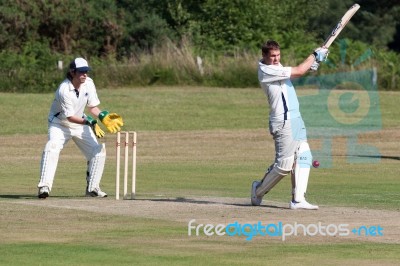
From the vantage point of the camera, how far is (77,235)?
37.9ft

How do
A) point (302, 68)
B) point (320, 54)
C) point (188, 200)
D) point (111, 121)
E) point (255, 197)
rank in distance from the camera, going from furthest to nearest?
point (111, 121)
point (188, 200)
point (255, 197)
point (320, 54)
point (302, 68)

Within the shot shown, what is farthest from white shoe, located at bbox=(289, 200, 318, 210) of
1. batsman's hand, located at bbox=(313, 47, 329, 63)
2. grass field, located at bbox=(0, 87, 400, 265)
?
batsman's hand, located at bbox=(313, 47, 329, 63)

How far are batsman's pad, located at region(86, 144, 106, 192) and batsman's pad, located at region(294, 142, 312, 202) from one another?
10.2 ft

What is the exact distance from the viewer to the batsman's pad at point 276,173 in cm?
1334

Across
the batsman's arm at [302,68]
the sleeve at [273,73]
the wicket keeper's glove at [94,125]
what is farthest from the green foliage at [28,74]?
the batsman's arm at [302,68]

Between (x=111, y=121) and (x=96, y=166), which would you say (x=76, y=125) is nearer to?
(x=96, y=166)

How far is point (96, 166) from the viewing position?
15641 mm

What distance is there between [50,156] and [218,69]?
98.4 feet

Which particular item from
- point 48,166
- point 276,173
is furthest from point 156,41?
point 276,173

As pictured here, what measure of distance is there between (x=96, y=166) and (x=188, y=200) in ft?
4.95

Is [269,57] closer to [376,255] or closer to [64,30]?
[376,255]

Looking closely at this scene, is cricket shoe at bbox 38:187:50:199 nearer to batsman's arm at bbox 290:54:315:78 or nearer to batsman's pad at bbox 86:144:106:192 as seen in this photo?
batsman's pad at bbox 86:144:106:192

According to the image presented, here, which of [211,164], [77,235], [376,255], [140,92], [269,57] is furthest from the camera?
[140,92]

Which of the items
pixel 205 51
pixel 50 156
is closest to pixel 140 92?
pixel 205 51
